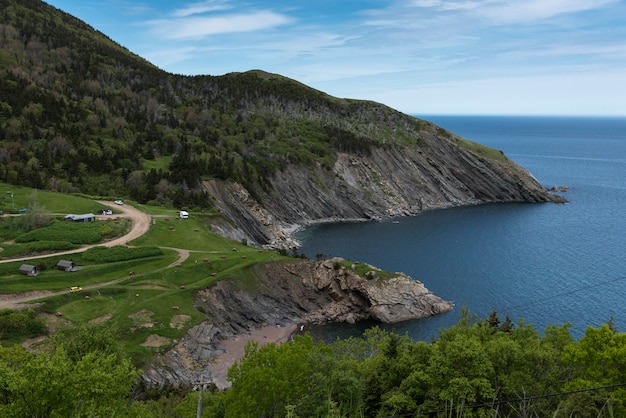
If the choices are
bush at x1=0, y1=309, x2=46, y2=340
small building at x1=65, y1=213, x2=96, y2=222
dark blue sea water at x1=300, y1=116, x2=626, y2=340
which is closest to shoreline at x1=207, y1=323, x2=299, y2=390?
dark blue sea water at x1=300, y1=116, x2=626, y2=340

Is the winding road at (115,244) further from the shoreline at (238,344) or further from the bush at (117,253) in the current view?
the shoreline at (238,344)

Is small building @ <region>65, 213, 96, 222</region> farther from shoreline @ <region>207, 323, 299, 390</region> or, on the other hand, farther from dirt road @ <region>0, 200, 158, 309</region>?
shoreline @ <region>207, 323, 299, 390</region>

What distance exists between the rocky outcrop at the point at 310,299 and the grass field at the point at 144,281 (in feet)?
8.00

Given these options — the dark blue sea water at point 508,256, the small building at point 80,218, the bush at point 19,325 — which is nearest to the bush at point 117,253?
the small building at point 80,218

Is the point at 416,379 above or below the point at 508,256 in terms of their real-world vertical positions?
above

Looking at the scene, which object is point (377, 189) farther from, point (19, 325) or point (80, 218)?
point (19, 325)

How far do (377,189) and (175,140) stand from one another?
63698 mm

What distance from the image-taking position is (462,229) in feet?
407

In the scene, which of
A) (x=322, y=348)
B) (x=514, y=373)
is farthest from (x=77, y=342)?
(x=514, y=373)

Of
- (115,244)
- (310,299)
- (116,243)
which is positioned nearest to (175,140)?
(116,243)

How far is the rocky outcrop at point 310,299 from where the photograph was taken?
6656 centimetres

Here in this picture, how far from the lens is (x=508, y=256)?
10038 cm

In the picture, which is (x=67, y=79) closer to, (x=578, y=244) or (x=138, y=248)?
(x=138, y=248)

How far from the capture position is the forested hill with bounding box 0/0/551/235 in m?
107
